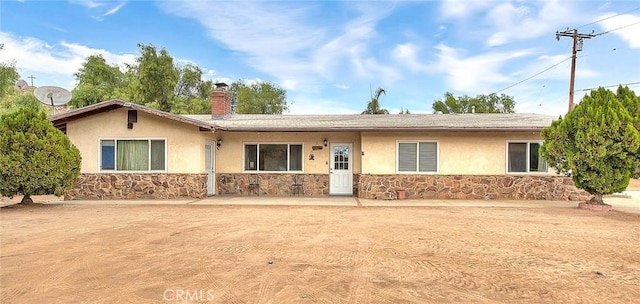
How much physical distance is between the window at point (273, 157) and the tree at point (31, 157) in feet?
18.1

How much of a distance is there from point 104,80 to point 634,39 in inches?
1522

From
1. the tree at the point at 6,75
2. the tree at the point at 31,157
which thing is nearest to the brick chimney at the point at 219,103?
the tree at the point at 31,157

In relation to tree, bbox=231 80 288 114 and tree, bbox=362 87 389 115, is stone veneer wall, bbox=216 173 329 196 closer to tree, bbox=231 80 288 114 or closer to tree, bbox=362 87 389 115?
tree, bbox=362 87 389 115

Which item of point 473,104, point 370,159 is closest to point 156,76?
point 370,159

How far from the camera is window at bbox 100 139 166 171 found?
13227 mm

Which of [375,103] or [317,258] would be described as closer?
[317,258]

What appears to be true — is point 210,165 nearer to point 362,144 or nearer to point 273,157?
point 273,157

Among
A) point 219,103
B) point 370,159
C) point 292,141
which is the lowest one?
point 370,159

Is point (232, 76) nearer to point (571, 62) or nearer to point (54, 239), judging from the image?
point (571, 62)

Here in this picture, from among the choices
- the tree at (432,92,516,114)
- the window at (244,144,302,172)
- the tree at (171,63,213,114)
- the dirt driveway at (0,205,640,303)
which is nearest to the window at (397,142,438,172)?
the window at (244,144,302,172)

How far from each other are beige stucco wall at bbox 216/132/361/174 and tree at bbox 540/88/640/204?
20.5 feet

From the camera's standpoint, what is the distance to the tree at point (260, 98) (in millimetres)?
39219

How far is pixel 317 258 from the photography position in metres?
5.57

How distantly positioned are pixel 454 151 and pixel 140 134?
10385 mm
